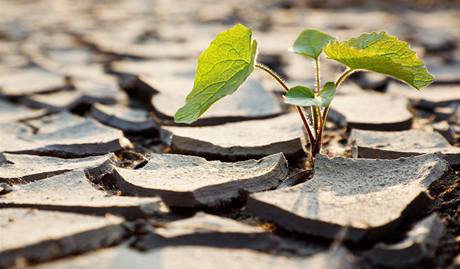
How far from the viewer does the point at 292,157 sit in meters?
1.55

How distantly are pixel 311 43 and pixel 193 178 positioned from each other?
16.9 inches

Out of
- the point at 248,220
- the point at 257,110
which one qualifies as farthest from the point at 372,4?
the point at 248,220

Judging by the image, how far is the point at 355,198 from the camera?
119cm

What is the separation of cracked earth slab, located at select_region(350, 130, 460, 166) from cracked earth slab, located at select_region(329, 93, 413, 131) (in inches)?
4.1

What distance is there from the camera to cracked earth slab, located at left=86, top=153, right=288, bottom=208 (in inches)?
47.4

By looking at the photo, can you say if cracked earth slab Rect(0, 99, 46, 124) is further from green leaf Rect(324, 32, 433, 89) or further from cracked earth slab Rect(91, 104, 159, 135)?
green leaf Rect(324, 32, 433, 89)

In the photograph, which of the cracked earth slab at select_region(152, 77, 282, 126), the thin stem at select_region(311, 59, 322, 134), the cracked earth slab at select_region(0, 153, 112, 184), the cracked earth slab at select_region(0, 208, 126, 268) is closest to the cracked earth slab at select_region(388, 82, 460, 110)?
the cracked earth slab at select_region(152, 77, 282, 126)

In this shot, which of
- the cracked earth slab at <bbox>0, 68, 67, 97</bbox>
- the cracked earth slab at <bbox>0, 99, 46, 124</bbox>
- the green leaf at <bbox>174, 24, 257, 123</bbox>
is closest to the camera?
the green leaf at <bbox>174, 24, 257, 123</bbox>

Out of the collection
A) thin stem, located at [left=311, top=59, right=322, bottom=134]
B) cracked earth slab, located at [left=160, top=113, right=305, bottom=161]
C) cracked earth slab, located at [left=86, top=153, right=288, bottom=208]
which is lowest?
cracked earth slab, located at [left=160, top=113, right=305, bottom=161]

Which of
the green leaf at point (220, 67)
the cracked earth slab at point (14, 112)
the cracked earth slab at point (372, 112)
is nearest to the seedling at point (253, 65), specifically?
the green leaf at point (220, 67)

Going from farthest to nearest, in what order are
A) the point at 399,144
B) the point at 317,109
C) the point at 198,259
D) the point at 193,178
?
the point at 399,144 < the point at 317,109 < the point at 193,178 < the point at 198,259

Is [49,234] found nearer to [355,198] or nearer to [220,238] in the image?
[220,238]

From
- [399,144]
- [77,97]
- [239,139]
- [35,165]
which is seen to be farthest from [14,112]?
[399,144]

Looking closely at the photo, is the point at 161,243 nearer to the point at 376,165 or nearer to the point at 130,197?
the point at 130,197
